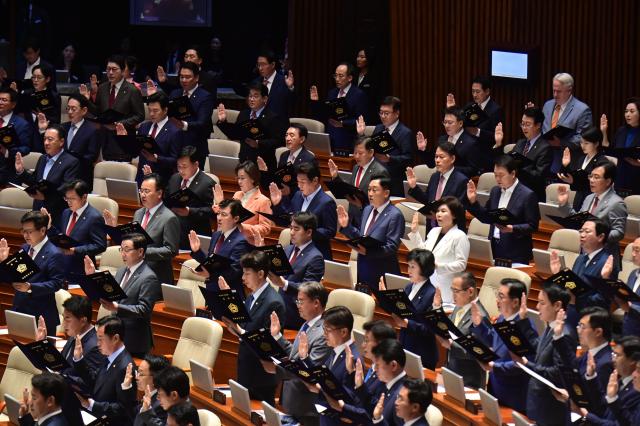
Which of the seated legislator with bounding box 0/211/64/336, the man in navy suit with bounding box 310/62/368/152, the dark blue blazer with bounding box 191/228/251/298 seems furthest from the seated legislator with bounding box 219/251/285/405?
the man in navy suit with bounding box 310/62/368/152

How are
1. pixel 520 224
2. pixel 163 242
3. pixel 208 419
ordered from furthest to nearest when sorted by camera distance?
pixel 163 242 < pixel 520 224 < pixel 208 419

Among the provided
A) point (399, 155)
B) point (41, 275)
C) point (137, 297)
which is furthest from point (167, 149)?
point (137, 297)

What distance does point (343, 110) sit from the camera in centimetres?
1104

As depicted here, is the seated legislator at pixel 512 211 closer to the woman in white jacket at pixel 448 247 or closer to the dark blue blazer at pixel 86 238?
the woman in white jacket at pixel 448 247

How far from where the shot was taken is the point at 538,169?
33.0ft

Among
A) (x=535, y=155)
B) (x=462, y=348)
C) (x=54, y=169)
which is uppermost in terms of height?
(x=535, y=155)

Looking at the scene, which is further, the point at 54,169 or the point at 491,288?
the point at 54,169

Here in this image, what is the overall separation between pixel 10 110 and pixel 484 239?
14.2 feet

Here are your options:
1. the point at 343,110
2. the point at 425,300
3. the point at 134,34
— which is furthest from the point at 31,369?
the point at 134,34

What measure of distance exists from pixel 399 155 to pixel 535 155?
1031mm

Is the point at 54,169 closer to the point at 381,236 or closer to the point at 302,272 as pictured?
the point at 302,272

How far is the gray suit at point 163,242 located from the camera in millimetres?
9133

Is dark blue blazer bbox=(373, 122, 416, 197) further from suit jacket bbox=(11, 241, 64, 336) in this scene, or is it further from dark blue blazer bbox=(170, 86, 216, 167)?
suit jacket bbox=(11, 241, 64, 336)

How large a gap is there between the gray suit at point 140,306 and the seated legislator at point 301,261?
802 millimetres
